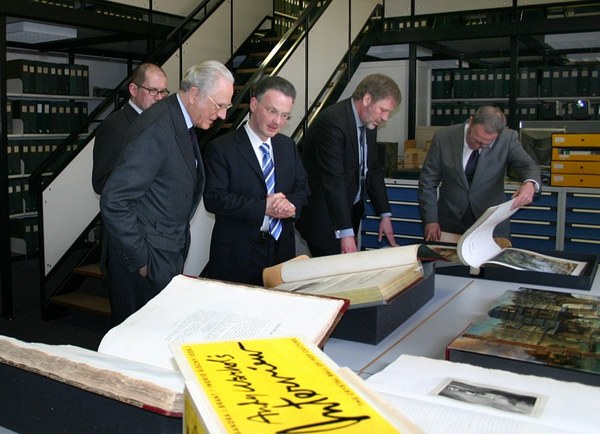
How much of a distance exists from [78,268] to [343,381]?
4653mm

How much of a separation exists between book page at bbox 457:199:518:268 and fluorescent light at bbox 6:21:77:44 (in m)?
5.17

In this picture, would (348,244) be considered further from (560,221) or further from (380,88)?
(560,221)

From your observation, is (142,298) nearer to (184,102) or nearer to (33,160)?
(184,102)

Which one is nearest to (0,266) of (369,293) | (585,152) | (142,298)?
(142,298)

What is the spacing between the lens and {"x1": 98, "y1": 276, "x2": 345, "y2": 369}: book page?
0.96 metres

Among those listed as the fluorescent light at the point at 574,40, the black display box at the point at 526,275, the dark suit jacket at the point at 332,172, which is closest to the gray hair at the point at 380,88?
the dark suit jacket at the point at 332,172

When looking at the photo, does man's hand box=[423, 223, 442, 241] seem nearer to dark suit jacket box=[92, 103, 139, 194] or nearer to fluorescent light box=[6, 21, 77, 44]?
dark suit jacket box=[92, 103, 139, 194]

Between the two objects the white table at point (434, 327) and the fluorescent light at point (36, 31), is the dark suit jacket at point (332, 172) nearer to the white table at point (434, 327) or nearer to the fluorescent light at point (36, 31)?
the white table at point (434, 327)

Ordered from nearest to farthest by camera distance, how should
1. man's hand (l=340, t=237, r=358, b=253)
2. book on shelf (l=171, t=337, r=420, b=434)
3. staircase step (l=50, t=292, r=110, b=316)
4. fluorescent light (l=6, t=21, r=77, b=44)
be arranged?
book on shelf (l=171, t=337, r=420, b=434) → man's hand (l=340, t=237, r=358, b=253) → staircase step (l=50, t=292, r=110, b=316) → fluorescent light (l=6, t=21, r=77, b=44)

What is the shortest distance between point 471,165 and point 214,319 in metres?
2.62

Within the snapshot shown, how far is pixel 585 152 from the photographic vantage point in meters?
5.01

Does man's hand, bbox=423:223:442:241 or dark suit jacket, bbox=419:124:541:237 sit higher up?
dark suit jacket, bbox=419:124:541:237

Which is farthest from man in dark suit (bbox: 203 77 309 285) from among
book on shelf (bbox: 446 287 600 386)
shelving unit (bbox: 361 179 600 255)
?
shelving unit (bbox: 361 179 600 255)

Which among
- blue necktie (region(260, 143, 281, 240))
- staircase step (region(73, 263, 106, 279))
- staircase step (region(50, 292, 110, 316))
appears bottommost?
staircase step (region(50, 292, 110, 316))
